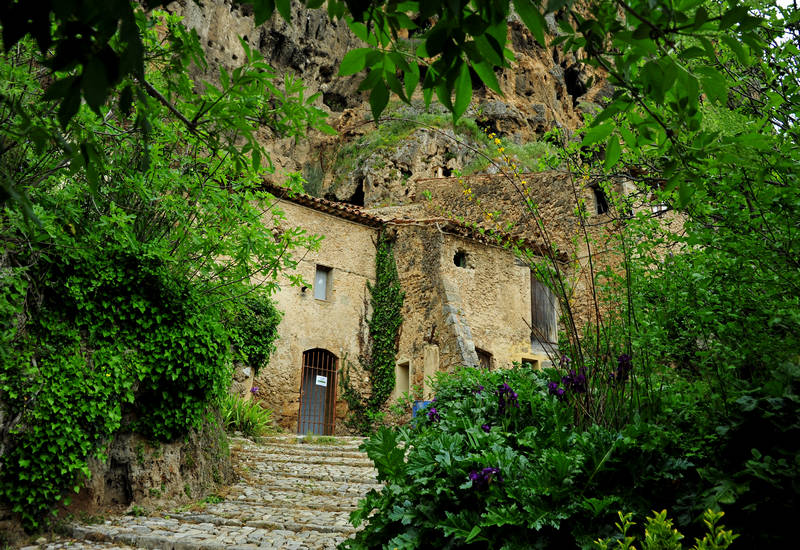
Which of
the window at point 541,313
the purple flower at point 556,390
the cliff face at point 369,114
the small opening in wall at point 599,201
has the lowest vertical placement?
the purple flower at point 556,390

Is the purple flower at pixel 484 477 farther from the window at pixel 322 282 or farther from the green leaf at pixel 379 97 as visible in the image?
the window at pixel 322 282

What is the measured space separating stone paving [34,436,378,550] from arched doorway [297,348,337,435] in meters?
4.91

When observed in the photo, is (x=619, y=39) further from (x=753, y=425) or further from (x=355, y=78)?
(x=355, y=78)

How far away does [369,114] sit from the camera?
23.6 m

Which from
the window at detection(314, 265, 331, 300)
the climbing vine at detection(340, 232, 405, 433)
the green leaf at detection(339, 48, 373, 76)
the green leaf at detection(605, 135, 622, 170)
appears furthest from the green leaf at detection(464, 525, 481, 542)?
the window at detection(314, 265, 331, 300)

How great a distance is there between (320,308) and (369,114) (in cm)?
1226

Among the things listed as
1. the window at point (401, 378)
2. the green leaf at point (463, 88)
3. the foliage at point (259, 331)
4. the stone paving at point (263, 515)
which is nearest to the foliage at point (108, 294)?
the stone paving at point (263, 515)

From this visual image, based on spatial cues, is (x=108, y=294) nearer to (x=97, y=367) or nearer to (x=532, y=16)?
(x=97, y=367)

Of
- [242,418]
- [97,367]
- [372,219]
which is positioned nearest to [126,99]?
[97,367]

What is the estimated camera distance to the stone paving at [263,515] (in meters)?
4.53

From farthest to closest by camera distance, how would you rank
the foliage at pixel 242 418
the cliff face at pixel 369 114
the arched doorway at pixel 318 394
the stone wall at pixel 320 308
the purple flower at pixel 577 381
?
1. the cliff face at pixel 369 114
2. the arched doorway at pixel 318 394
3. the stone wall at pixel 320 308
4. the foliage at pixel 242 418
5. the purple flower at pixel 577 381

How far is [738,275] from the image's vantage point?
3.30 m

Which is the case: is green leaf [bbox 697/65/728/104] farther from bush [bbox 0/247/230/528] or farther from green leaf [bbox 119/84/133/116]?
bush [bbox 0/247/230/528]

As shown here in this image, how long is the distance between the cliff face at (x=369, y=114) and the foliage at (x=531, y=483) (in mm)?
16163
